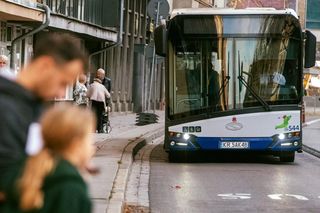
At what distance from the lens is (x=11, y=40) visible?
24.6 meters

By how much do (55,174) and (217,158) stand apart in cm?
1612

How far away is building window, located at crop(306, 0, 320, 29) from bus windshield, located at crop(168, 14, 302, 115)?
72313 millimetres

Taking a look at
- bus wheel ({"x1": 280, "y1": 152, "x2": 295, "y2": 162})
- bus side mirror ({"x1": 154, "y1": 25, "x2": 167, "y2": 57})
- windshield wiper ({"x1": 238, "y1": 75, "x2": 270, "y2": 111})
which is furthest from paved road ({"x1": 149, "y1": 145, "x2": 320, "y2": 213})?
bus side mirror ({"x1": 154, "y1": 25, "x2": 167, "y2": 57})

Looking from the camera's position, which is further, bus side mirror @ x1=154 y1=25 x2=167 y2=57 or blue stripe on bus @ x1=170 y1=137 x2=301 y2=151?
blue stripe on bus @ x1=170 y1=137 x2=301 y2=151

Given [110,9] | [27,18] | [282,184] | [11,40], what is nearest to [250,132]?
[282,184]

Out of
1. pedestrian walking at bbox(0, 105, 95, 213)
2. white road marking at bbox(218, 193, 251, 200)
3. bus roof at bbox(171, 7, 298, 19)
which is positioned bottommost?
white road marking at bbox(218, 193, 251, 200)

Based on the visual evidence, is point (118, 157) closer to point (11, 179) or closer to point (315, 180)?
point (315, 180)

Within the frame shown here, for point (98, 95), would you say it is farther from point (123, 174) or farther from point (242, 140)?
point (123, 174)

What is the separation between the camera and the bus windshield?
16984 mm

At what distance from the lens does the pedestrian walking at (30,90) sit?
351 cm

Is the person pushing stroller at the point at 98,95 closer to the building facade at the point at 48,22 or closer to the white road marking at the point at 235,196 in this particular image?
the building facade at the point at 48,22

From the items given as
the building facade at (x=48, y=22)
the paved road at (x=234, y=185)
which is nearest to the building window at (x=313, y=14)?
the building facade at (x=48, y=22)

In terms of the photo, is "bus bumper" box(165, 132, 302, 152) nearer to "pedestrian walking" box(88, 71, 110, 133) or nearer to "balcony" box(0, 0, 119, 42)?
"balcony" box(0, 0, 119, 42)

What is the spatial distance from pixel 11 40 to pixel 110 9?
30.0 ft
